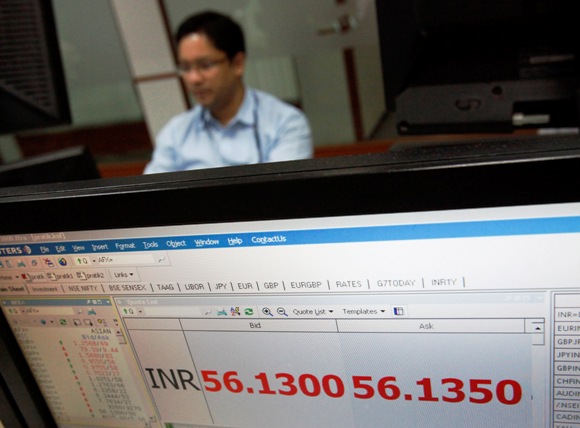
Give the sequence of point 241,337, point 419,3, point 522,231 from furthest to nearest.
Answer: point 419,3, point 241,337, point 522,231

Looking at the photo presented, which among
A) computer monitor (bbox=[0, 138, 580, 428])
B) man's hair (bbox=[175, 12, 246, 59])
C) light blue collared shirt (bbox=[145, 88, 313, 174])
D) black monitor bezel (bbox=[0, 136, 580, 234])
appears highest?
man's hair (bbox=[175, 12, 246, 59])

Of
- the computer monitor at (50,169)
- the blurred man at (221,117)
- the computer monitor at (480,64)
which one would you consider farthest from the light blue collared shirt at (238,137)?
the computer monitor at (480,64)

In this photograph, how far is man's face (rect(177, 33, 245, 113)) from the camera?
1645 millimetres

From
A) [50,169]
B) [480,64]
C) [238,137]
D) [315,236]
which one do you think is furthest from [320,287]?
[238,137]

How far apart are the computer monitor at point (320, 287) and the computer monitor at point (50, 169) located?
0.72ft

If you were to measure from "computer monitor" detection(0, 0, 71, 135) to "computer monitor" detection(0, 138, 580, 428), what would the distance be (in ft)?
1.11

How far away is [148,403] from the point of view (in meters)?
0.49

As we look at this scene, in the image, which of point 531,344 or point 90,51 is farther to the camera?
point 90,51

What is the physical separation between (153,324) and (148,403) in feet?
0.36

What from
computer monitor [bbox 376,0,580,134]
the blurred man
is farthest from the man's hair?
computer monitor [bbox 376,0,580,134]

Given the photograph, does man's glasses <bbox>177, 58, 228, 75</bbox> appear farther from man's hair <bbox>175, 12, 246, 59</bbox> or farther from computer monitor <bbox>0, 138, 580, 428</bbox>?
computer monitor <bbox>0, 138, 580, 428</bbox>

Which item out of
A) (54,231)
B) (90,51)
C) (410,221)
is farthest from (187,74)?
(410,221)

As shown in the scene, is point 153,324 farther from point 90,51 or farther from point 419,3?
point 90,51

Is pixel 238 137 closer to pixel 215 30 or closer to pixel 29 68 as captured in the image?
pixel 215 30
